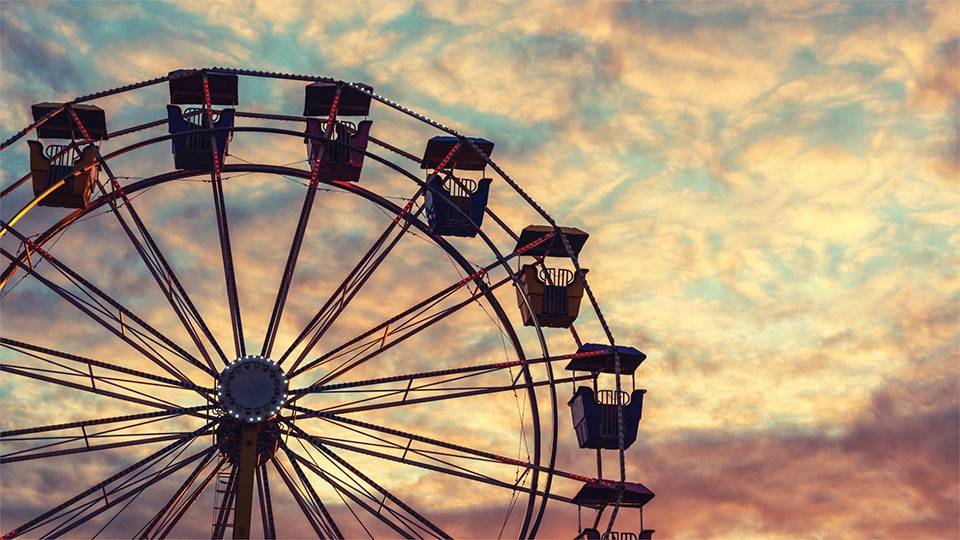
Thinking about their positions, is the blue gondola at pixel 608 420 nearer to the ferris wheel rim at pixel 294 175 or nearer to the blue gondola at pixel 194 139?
the ferris wheel rim at pixel 294 175

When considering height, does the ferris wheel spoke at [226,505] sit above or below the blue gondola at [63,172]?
below

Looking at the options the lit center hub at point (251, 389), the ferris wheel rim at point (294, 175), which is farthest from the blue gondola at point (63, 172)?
the lit center hub at point (251, 389)

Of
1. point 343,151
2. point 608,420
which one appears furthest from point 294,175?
point 608,420

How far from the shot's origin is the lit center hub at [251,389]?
27047mm

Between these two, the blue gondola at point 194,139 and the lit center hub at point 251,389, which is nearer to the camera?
the lit center hub at point 251,389

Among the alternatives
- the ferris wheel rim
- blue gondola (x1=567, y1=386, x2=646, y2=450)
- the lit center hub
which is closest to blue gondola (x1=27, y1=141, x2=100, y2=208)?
the ferris wheel rim

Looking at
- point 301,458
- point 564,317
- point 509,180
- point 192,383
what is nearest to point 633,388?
point 564,317

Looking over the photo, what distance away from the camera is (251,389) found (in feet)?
88.9

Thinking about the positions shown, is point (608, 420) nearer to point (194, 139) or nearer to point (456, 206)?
point (456, 206)

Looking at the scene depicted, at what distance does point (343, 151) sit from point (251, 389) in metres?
6.48

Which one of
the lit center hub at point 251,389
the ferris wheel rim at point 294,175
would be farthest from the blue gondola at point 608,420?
the lit center hub at point 251,389

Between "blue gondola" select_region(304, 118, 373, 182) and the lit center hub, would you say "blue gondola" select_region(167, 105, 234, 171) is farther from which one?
the lit center hub

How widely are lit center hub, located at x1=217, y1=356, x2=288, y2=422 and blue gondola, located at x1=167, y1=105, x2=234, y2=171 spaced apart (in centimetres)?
534

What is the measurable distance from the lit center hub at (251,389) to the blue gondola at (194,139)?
17.5 feet
